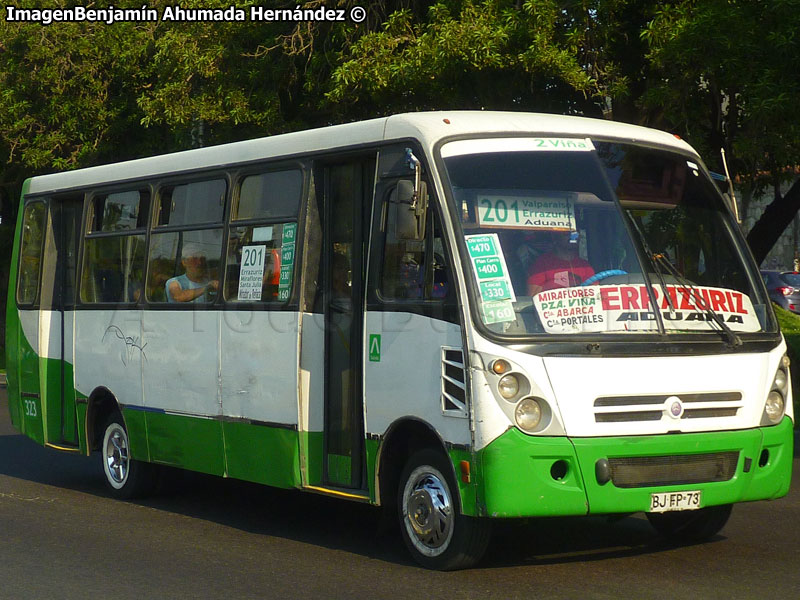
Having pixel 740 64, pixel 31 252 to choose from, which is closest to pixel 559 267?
pixel 31 252

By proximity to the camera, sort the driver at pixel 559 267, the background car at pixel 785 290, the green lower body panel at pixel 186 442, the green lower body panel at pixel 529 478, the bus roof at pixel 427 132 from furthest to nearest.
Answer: the background car at pixel 785 290
the green lower body panel at pixel 186 442
the bus roof at pixel 427 132
the driver at pixel 559 267
the green lower body panel at pixel 529 478

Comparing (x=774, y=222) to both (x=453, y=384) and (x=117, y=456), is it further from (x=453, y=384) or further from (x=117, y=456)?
(x=453, y=384)

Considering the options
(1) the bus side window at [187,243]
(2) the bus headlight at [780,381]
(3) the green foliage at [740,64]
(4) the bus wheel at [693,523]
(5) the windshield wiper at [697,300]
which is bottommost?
(4) the bus wheel at [693,523]

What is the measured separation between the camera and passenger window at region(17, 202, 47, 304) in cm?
1252

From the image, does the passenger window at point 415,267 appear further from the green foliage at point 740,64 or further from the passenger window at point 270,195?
the green foliage at point 740,64

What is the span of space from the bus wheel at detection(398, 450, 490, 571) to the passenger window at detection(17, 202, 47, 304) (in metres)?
5.96

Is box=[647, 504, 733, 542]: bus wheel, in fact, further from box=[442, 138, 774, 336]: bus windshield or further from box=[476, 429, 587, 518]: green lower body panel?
box=[476, 429, 587, 518]: green lower body panel

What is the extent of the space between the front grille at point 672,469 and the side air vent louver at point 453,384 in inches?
33.8

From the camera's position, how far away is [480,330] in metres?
7.16

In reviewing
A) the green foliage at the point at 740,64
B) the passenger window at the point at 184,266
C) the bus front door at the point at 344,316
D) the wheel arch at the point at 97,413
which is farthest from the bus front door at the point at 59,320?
the green foliage at the point at 740,64

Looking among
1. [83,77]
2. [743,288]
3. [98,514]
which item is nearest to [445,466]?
[743,288]

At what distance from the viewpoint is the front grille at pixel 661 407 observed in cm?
720

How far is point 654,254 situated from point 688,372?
738 mm

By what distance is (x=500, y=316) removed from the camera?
7.23 metres
